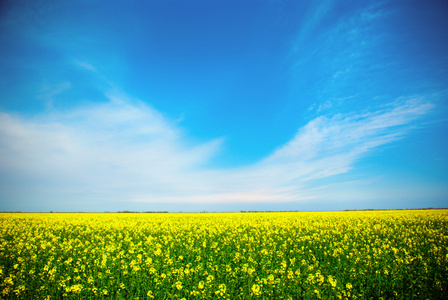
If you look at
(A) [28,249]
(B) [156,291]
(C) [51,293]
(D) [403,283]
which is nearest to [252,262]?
(B) [156,291]

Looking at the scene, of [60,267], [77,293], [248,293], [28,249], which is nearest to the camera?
[248,293]

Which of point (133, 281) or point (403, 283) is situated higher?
point (133, 281)

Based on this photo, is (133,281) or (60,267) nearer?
(133,281)

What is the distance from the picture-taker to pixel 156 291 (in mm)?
5383

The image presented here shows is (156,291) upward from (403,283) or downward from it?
upward

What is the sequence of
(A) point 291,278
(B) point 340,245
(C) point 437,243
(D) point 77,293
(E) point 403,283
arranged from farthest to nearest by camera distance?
(C) point 437,243 < (B) point 340,245 < (E) point 403,283 < (A) point 291,278 < (D) point 77,293

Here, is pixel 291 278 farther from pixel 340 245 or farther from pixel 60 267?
pixel 60 267

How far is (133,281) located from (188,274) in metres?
1.47

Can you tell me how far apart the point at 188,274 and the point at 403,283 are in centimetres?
649

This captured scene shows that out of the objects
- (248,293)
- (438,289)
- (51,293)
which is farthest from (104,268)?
(438,289)

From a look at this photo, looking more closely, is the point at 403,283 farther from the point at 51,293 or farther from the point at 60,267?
the point at 60,267

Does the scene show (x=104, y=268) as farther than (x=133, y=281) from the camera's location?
Yes

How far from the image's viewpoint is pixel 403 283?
660 cm

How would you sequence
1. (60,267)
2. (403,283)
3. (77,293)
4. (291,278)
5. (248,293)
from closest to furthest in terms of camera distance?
1. (248,293)
2. (77,293)
3. (291,278)
4. (403,283)
5. (60,267)
